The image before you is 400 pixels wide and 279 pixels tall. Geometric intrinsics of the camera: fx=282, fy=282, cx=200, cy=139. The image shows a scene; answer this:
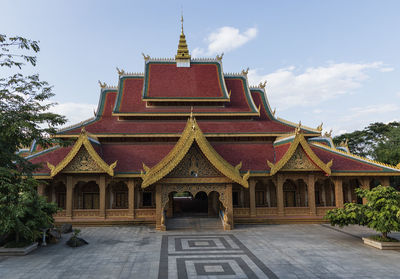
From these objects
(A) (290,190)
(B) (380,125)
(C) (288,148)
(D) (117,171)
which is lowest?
(A) (290,190)

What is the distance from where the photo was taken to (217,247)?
11656 mm

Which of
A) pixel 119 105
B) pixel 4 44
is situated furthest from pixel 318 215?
pixel 4 44

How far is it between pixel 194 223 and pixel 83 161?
7.38 m

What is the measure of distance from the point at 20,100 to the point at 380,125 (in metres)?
60.9

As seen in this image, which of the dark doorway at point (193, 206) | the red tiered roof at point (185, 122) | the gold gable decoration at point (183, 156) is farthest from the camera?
the dark doorway at point (193, 206)

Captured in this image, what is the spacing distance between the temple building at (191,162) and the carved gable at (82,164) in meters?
0.06

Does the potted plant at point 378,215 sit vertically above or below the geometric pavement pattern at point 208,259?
above

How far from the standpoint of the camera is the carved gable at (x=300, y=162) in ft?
56.2

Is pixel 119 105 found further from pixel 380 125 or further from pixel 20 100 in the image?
pixel 380 125

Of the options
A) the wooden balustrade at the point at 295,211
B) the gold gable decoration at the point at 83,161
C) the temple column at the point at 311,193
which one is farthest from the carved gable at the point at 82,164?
the temple column at the point at 311,193

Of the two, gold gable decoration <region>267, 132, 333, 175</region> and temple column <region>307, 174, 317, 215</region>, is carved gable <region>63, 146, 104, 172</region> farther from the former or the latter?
temple column <region>307, 174, 317, 215</region>

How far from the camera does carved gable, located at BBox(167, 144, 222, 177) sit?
1491 centimetres

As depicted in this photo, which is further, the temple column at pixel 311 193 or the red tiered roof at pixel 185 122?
the red tiered roof at pixel 185 122

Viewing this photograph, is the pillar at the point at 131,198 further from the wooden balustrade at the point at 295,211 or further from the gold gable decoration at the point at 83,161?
the wooden balustrade at the point at 295,211
